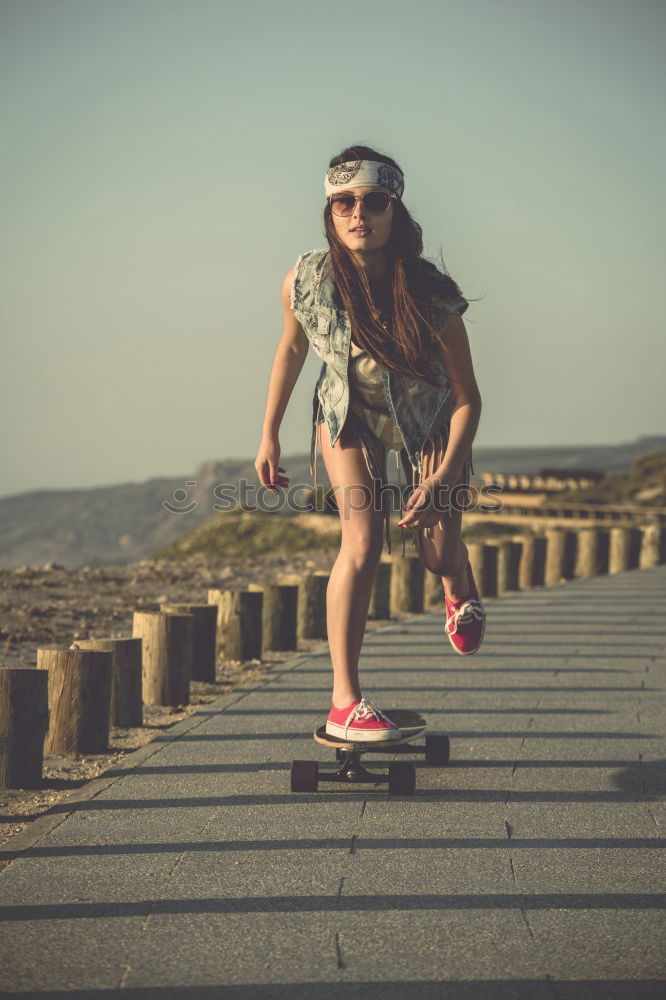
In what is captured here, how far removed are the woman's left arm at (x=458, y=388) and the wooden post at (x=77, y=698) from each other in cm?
175

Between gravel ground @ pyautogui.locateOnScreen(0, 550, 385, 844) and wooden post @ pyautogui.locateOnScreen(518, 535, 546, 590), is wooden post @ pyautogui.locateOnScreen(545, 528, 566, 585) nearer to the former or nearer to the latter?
wooden post @ pyautogui.locateOnScreen(518, 535, 546, 590)

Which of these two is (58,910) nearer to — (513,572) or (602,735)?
(602,735)

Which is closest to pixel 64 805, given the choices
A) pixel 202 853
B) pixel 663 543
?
pixel 202 853

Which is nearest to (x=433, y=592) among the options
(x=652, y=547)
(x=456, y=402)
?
(x=652, y=547)

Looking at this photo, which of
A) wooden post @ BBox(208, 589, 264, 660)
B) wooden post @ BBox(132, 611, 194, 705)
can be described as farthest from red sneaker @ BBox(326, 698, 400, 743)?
wooden post @ BBox(208, 589, 264, 660)

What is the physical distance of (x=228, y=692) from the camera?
6.72 m

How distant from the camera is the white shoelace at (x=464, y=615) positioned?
16.8ft

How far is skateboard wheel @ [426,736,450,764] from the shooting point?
15.7ft

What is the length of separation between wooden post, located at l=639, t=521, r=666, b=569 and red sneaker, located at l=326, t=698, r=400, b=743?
1300 cm

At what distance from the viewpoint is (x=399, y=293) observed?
4574 mm

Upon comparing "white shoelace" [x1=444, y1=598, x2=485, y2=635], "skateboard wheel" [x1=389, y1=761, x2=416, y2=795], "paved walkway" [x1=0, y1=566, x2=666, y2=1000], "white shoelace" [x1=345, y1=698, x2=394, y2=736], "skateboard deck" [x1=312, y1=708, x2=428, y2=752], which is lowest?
"paved walkway" [x1=0, y1=566, x2=666, y2=1000]

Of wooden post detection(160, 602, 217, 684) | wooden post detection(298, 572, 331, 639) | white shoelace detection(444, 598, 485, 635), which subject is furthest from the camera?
wooden post detection(298, 572, 331, 639)

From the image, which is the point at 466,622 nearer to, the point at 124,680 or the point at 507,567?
the point at 124,680

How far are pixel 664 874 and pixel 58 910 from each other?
5.51 feet
